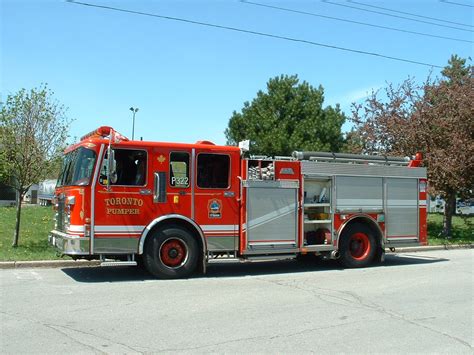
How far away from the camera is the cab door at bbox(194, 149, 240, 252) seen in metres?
10.4

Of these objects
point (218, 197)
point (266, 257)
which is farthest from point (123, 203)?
point (266, 257)

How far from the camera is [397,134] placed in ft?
60.4

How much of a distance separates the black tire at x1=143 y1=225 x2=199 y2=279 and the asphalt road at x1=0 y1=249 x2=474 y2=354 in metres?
0.29

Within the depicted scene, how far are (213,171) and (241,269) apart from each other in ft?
8.43

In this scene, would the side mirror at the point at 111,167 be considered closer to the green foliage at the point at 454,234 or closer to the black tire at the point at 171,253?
the black tire at the point at 171,253

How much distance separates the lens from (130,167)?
32.8 ft

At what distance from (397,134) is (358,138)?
2095 mm

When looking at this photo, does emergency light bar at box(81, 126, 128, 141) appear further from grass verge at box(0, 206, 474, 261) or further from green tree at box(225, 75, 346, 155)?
green tree at box(225, 75, 346, 155)

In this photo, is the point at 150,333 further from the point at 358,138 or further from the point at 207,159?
the point at 358,138

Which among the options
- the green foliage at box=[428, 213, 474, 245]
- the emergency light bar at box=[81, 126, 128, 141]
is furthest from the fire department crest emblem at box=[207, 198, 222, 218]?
the green foliage at box=[428, 213, 474, 245]

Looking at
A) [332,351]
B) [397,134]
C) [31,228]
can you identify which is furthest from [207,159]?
[397,134]

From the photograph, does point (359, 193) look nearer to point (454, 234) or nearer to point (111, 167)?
point (111, 167)

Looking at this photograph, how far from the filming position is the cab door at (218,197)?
10.4 m

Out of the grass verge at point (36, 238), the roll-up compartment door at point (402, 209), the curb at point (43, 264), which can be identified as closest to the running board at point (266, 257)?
the roll-up compartment door at point (402, 209)
